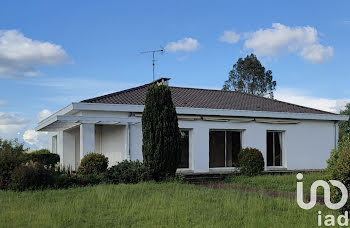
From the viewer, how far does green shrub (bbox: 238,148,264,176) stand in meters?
19.8

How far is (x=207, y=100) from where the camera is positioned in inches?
913

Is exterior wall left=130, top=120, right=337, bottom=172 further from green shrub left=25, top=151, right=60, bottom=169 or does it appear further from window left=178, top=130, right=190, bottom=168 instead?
green shrub left=25, top=151, right=60, bottom=169

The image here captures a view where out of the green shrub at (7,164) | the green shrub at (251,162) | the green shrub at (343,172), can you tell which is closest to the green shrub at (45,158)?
the green shrub at (7,164)

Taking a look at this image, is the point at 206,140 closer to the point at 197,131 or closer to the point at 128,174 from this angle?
the point at 197,131

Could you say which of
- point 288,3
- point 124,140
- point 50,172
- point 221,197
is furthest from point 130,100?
point 221,197

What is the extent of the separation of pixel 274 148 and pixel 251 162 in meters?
3.46

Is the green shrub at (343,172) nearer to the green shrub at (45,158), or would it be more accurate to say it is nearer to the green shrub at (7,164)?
the green shrub at (7,164)

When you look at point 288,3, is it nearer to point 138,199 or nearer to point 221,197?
point 221,197

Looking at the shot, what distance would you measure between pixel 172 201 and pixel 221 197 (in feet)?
5.11

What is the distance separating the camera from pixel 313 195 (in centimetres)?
1335

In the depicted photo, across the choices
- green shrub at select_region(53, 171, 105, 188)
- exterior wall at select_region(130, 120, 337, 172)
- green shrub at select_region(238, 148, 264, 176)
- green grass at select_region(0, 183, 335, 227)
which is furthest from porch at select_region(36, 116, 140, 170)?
green shrub at select_region(238, 148, 264, 176)

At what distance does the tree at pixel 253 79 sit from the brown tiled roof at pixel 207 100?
23.6 meters

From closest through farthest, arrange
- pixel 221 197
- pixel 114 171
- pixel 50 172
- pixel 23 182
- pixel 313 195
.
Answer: pixel 221 197 < pixel 313 195 < pixel 23 182 < pixel 50 172 < pixel 114 171

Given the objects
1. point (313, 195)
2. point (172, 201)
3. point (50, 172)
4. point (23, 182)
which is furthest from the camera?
point (50, 172)
